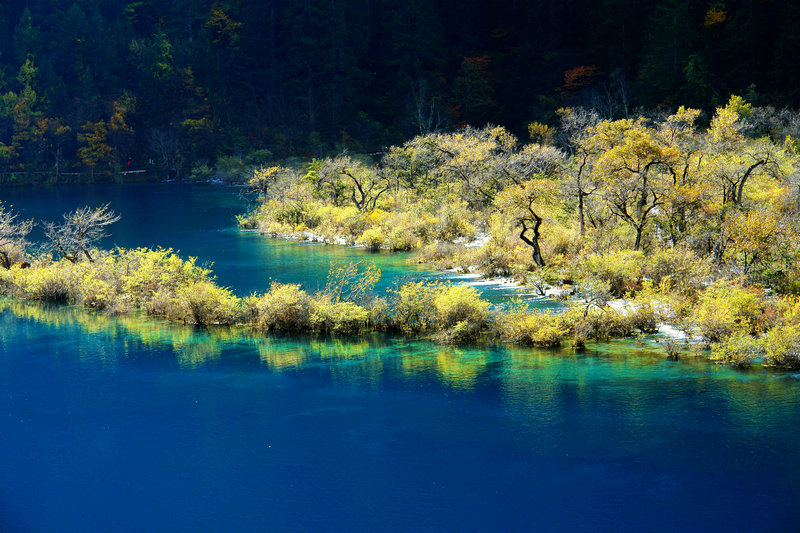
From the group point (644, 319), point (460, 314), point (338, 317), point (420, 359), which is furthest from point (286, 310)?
point (644, 319)

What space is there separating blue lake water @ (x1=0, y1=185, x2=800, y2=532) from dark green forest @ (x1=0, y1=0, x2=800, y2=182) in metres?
53.7

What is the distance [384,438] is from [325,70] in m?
103

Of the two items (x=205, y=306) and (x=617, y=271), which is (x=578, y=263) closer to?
→ (x=617, y=271)

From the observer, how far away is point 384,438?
17.9 m

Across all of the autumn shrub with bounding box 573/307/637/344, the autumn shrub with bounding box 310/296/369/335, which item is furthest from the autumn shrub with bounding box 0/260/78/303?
the autumn shrub with bounding box 573/307/637/344

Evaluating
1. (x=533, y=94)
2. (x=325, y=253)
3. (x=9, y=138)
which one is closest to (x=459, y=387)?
(x=325, y=253)

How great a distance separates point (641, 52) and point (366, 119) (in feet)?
139

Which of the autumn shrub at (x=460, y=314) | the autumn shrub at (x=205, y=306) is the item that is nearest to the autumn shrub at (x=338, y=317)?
the autumn shrub at (x=460, y=314)

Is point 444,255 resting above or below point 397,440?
above

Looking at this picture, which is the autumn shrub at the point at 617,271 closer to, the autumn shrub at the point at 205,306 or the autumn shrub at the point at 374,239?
the autumn shrub at the point at 205,306

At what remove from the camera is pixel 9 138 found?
413 feet

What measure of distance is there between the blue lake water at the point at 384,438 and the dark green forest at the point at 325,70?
53.7 meters

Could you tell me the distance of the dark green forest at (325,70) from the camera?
74250mm

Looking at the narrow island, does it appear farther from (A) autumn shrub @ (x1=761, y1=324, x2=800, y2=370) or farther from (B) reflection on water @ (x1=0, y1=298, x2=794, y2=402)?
(B) reflection on water @ (x1=0, y1=298, x2=794, y2=402)
